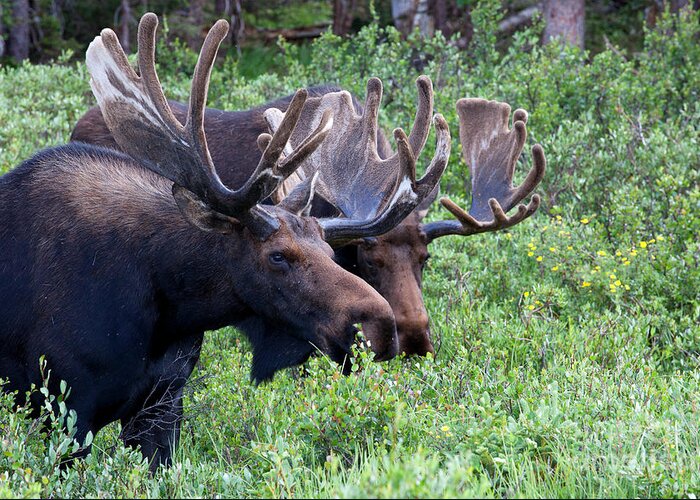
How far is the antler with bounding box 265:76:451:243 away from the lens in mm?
5832

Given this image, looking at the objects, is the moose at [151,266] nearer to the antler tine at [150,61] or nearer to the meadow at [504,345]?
the antler tine at [150,61]

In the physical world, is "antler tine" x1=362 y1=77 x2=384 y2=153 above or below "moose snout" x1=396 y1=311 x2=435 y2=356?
above

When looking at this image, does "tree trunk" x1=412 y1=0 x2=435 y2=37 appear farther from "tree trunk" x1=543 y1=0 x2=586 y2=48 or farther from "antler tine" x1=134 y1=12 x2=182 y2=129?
"antler tine" x1=134 y1=12 x2=182 y2=129

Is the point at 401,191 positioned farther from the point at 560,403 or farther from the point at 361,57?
the point at 361,57

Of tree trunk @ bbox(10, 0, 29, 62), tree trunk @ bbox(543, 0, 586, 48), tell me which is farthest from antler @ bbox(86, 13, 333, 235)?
tree trunk @ bbox(10, 0, 29, 62)

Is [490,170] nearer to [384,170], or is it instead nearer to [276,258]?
[384,170]

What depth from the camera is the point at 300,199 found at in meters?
5.43

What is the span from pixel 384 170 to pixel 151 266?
2.14 m

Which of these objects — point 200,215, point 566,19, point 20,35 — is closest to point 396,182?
point 200,215

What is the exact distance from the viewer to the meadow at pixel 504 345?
419cm

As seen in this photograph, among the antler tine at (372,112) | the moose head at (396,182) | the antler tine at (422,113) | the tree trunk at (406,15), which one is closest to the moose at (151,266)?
the moose head at (396,182)

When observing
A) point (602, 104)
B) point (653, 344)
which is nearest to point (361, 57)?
point (602, 104)

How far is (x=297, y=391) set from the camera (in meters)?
5.83

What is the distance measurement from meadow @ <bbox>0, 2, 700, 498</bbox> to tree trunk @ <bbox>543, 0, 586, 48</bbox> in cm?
141
